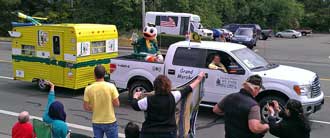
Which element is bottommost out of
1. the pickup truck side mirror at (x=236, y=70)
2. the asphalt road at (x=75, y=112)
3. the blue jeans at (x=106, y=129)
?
the asphalt road at (x=75, y=112)

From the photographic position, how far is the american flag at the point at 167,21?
3666 centimetres

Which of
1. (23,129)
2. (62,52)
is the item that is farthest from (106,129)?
(62,52)

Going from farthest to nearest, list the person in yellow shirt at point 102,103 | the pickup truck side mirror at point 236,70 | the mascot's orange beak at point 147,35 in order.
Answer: the mascot's orange beak at point 147,35
the pickup truck side mirror at point 236,70
the person in yellow shirt at point 102,103

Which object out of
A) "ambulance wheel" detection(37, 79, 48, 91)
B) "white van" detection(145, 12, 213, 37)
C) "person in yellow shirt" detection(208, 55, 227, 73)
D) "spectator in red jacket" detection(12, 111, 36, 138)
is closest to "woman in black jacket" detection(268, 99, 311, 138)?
"spectator in red jacket" detection(12, 111, 36, 138)

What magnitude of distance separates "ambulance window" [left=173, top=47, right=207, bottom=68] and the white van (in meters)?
25.6

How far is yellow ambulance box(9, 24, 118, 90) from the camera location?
492 inches

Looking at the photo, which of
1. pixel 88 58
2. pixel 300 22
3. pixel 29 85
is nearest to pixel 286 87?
pixel 88 58

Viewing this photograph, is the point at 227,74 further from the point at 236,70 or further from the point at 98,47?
the point at 98,47

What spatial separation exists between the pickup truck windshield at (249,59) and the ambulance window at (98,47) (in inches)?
180

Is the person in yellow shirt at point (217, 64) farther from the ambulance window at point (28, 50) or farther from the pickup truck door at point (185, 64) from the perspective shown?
the ambulance window at point (28, 50)

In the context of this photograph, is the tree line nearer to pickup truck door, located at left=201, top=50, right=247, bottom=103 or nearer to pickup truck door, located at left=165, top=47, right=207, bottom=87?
pickup truck door, located at left=165, top=47, right=207, bottom=87

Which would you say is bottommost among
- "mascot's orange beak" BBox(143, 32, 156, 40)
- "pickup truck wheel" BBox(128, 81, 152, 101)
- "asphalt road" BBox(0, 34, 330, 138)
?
"asphalt road" BBox(0, 34, 330, 138)

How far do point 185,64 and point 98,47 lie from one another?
12.1ft

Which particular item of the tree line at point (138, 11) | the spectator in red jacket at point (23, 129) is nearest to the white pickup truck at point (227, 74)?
the spectator in red jacket at point (23, 129)
